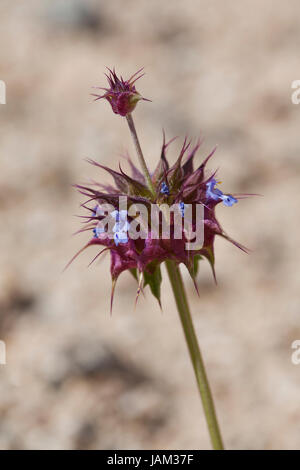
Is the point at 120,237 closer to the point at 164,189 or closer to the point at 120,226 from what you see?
the point at 120,226

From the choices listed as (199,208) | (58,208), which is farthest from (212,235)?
(58,208)

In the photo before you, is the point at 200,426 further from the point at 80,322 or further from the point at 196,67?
the point at 196,67

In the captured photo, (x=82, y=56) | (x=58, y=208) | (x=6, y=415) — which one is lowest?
(x=6, y=415)

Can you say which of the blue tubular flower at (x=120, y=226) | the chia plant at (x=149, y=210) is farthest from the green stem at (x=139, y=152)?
the blue tubular flower at (x=120, y=226)

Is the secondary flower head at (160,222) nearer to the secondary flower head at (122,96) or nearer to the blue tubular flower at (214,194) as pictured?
the blue tubular flower at (214,194)

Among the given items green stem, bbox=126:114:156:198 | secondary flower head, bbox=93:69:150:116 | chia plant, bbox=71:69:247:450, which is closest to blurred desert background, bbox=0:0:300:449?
chia plant, bbox=71:69:247:450

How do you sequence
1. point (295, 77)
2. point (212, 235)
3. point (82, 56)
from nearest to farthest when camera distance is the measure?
1. point (212, 235)
2. point (295, 77)
3. point (82, 56)

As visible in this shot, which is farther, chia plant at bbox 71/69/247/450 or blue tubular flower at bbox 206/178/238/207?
blue tubular flower at bbox 206/178/238/207

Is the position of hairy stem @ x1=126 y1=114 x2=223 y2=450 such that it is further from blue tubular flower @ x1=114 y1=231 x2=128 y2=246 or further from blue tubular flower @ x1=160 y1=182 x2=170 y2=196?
blue tubular flower @ x1=114 y1=231 x2=128 y2=246
